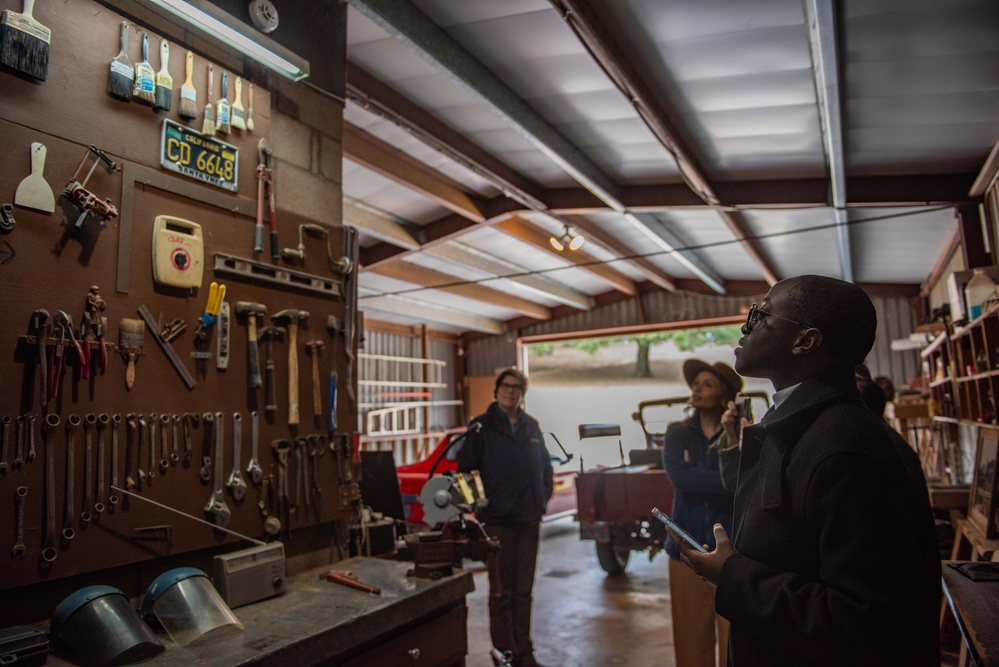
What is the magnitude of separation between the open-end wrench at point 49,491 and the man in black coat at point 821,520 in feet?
5.47

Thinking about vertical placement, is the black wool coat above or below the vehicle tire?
above

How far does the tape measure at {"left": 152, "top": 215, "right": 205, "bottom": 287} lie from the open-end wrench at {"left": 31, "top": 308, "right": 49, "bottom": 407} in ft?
1.18

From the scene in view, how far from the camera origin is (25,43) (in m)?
1.80

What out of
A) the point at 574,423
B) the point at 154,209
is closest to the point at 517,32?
the point at 154,209

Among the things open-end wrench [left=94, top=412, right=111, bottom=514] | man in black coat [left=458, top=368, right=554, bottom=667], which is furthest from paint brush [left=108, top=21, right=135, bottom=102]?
man in black coat [left=458, top=368, right=554, bottom=667]

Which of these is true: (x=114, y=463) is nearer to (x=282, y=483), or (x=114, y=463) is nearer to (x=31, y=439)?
(x=31, y=439)

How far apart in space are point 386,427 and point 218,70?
964cm

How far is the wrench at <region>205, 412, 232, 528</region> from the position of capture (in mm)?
2203

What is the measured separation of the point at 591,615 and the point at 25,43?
4733 mm

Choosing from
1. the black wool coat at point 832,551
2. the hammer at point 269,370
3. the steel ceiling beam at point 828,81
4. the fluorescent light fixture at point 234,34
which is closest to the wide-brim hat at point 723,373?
the steel ceiling beam at point 828,81

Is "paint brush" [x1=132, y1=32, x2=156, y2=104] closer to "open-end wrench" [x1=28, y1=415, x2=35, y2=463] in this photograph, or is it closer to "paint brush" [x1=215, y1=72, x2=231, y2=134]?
"paint brush" [x1=215, y1=72, x2=231, y2=134]

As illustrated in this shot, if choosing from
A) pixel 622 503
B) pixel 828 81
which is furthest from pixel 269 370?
pixel 622 503

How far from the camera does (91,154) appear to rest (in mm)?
1971

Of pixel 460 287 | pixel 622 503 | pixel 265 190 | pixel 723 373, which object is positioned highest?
pixel 460 287
